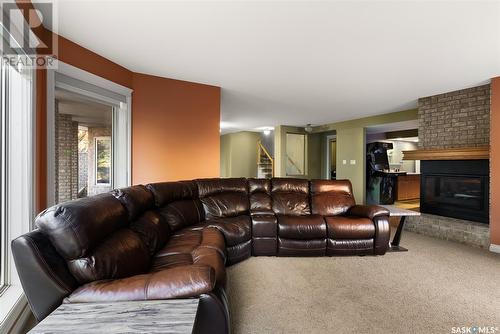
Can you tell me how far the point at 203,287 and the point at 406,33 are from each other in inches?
109

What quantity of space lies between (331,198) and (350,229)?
699 millimetres

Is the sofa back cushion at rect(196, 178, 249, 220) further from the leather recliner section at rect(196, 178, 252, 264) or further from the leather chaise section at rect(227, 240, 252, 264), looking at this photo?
the leather chaise section at rect(227, 240, 252, 264)

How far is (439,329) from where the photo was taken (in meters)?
1.79

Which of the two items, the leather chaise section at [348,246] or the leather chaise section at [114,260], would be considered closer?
the leather chaise section at [114,260]

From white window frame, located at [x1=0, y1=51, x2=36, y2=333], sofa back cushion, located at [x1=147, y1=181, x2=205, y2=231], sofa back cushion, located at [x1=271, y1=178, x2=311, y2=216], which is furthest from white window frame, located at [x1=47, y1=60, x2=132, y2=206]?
sofa back cushion, located at [x1=271, y1=178, x2=311, y2=216]

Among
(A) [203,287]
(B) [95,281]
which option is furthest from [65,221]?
(A) [203,287]

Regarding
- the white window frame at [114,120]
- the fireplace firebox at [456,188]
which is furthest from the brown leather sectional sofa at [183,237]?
the fireplace firebox at [456,188]

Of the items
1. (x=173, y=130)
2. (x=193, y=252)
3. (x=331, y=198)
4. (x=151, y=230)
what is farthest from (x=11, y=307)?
(x=331, y=198)

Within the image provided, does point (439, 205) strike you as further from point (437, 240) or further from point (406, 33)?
point (406, 33)

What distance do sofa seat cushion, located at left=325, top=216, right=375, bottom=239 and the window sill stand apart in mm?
2987

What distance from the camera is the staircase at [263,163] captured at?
372 inches

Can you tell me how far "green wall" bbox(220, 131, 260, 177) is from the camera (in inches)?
384

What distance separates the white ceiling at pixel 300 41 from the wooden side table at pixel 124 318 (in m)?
2.06

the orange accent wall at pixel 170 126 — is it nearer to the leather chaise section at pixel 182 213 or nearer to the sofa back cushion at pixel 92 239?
the leather chaise section at pixel 182 213
